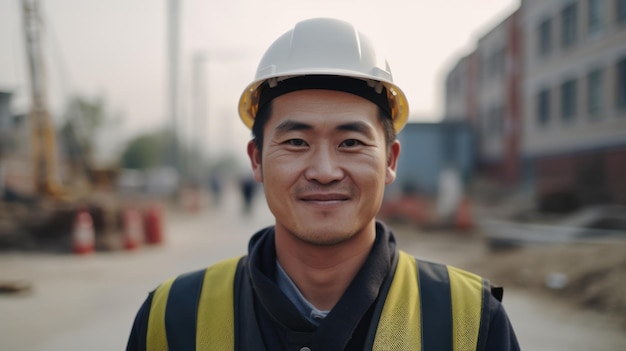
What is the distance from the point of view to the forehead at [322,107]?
202 centimetres

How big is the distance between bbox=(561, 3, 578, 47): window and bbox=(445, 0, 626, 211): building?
0.04 m

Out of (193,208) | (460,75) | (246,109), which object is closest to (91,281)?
(246,109)

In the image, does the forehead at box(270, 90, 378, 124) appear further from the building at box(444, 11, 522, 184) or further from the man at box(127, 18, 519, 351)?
the building at box(444, 11, 522, 184)

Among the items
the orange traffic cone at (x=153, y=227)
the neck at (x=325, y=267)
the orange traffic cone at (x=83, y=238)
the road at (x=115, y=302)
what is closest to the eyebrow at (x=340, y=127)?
the neck at (x=325, y=267)

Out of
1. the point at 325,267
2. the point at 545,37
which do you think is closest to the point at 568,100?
the point at 545,37

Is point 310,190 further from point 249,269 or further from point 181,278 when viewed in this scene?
point 181,278

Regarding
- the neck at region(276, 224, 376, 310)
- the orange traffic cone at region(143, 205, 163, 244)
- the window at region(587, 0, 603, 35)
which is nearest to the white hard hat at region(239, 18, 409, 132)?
the neck at region(276, 224, 376, 310)

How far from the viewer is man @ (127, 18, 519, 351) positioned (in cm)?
189

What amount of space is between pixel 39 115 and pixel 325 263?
21.6 meters

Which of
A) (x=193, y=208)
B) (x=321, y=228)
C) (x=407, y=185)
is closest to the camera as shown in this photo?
(x=321, y=228)

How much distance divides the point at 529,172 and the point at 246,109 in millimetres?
28370

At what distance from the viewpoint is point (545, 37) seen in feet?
82.9

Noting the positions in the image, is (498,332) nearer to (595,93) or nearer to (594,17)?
(595,93)

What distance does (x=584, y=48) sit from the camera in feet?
66.8
